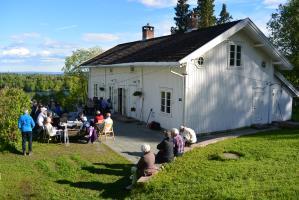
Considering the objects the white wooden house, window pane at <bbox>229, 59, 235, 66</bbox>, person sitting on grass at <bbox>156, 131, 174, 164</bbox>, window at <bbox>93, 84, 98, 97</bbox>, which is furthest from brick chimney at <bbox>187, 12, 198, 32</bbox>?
person sitting on grass at <bbox>156, 131, 174, 164</bbox>

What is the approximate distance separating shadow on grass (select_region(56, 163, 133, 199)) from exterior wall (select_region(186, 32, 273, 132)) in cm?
640

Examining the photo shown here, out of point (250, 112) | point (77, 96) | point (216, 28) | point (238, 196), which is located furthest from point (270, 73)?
point (77, 96)

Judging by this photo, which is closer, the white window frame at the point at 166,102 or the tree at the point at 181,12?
the white window frame at the point at 166,102

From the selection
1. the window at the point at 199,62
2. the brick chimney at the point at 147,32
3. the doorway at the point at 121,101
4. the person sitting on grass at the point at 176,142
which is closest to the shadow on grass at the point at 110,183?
the person sitting on grass at the point at 176,142

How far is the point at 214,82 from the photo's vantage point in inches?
785

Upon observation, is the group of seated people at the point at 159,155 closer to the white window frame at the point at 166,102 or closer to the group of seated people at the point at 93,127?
the group of seated people at the point at 93,127

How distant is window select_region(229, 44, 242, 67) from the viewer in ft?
67.3

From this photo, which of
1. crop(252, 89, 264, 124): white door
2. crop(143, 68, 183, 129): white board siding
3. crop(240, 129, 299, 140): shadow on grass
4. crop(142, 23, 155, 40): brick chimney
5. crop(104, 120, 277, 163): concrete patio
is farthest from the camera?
crop(142, 23, 155, 40): brick chimney

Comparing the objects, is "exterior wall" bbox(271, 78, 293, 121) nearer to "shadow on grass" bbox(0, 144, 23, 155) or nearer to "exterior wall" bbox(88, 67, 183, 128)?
"exterior wall" bbox(88, 67, 183, 128)

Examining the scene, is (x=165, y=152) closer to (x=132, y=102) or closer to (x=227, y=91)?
(x=227, y=91)

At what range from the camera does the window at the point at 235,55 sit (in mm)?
20500

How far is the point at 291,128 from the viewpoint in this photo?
67.6 ft

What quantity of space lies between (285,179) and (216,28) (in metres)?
12.4

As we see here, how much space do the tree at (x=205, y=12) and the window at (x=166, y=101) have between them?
34.9m
